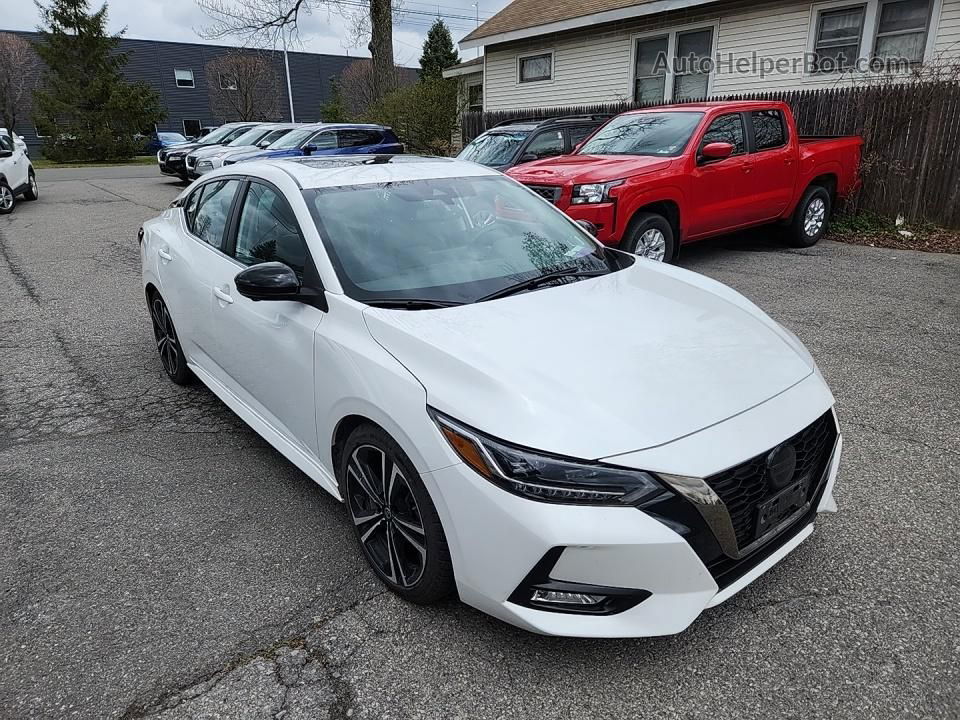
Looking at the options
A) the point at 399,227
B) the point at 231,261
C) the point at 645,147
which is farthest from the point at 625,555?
the point at 645,147

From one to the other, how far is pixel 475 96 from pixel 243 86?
32.3 m

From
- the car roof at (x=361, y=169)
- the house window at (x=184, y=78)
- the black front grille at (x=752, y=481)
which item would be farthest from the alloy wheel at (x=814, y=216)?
the house window at (x=184, y=78)

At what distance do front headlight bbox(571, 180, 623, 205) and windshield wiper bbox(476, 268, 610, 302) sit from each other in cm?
392

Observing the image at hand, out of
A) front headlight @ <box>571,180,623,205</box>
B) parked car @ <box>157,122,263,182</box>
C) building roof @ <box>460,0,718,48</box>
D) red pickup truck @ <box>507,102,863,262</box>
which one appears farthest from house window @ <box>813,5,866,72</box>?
parked car @ <box>157,122,263,182</box>

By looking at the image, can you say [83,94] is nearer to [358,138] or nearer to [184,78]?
[184,78]

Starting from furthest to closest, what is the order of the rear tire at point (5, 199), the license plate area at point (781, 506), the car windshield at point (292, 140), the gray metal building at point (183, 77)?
the gray metal building at point (183, 77)
the car windshield at point (292, 140)
the rear tire at point (5, 199)
the license plate area at point (781, 506)

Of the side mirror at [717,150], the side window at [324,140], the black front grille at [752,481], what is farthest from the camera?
the side window at [324,140]

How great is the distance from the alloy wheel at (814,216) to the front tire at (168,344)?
8.05 m

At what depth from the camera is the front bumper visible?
202 cm

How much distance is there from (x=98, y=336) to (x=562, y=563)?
5399mm

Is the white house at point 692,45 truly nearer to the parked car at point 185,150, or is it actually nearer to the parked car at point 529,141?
the parked car at point 529,141

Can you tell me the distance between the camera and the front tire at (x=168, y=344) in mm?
4645

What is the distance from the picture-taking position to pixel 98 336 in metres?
6.00

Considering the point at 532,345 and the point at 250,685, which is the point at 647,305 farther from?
the point at 250,685
